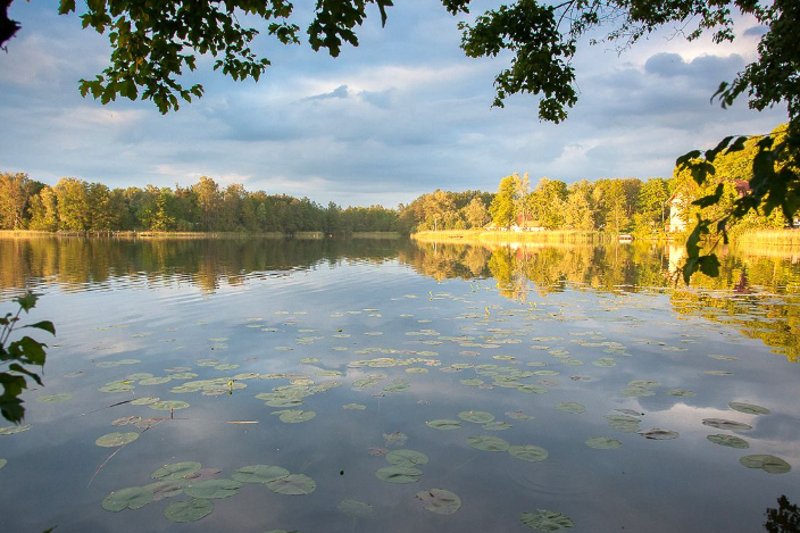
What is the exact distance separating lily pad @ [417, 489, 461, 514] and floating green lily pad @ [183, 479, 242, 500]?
1822mm

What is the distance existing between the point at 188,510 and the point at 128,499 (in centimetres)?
70

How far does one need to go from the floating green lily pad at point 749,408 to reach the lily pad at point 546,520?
4019 millimetres

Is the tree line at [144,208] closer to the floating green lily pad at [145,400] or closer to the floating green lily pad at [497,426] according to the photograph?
the floating green lily pad at [145,400]

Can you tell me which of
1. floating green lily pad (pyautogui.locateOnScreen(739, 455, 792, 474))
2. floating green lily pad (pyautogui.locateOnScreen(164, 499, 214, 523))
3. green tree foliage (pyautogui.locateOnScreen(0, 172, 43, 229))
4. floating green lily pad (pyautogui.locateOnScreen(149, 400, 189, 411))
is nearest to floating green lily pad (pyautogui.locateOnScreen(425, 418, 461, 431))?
floating green lily pad (pyautogui.locateOnScreen(164, 499, 214, 523))

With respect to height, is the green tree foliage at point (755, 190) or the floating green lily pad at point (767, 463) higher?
the green tree foliage at point (755, 190)

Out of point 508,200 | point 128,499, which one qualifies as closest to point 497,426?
point 128,499

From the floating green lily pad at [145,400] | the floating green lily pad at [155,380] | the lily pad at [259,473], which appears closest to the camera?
the lily pad at [259,473]

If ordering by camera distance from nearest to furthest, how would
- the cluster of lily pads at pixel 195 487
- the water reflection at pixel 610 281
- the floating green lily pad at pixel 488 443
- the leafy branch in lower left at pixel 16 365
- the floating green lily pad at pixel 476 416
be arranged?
1. the leafy branch in lower left at pixel 16 365
2. the cluster of lily pads at pixel 195 487
3. the floating green lily pad at pixel 488 443
4. the floating green lily pad at pixel 476 416
5. the water reflection at pixel 610 281

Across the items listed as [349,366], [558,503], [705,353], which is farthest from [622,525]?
[705,353]

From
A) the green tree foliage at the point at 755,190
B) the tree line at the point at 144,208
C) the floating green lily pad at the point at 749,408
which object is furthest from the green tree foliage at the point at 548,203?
the green tree foliage at the point at 755,190

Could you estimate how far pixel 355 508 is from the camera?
14.1 ft

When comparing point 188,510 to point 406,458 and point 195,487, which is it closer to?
point 195,487

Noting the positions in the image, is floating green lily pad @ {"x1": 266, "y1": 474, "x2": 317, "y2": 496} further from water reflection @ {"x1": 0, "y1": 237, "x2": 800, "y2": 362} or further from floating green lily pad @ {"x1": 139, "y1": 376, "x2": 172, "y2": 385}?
water reflection @ {"x1": 0, "y1": 237, "x2": 800, "y2": 362}

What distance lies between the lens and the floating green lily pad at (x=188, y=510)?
406 centimetres
